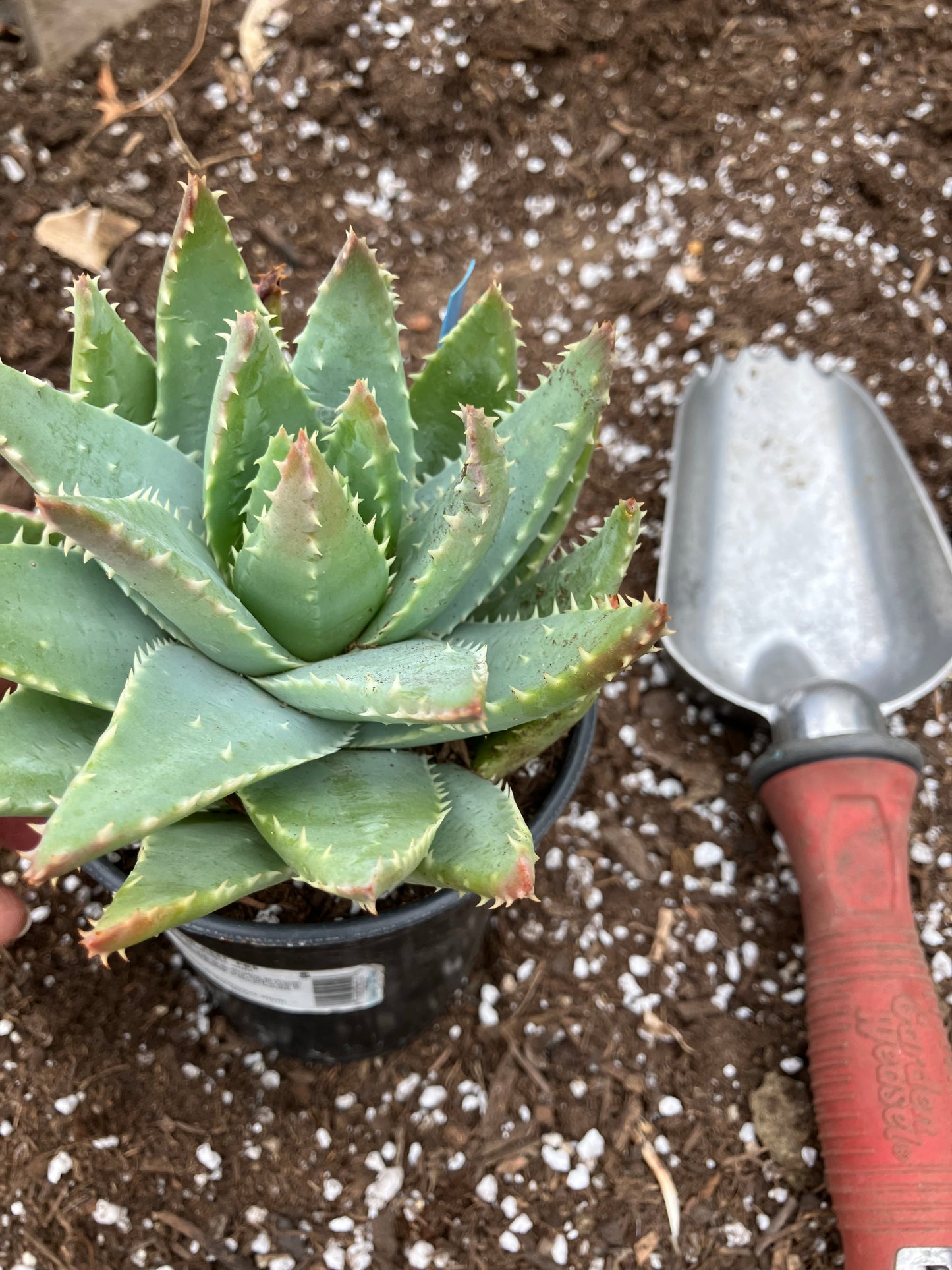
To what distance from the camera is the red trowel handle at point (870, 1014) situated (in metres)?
0.94

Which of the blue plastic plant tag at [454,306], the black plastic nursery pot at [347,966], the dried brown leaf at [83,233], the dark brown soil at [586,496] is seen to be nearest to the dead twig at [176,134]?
the dark brown soil at [586,496]

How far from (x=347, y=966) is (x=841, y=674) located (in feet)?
2.30

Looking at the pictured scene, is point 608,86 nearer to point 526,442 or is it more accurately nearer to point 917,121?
point 917,121

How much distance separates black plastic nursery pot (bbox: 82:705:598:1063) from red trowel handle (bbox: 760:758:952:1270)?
0.95 ft

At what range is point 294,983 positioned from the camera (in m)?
0.94

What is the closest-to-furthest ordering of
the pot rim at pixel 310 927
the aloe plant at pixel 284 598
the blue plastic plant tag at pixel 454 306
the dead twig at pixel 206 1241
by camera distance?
the aloe plant at pixel 284 598
the pot rim at pixel 310 927
the blue plastic plant tag at pixel 454 306
the dead twig at pixel 206 1241

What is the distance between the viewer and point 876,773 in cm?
107

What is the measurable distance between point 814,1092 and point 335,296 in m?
0.90

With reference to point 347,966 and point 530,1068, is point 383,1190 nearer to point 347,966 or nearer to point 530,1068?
point 530,1068

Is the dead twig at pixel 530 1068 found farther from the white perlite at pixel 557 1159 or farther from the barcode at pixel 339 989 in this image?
the barcode at pixel 339 989

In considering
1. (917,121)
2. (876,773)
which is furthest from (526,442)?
(917,121)

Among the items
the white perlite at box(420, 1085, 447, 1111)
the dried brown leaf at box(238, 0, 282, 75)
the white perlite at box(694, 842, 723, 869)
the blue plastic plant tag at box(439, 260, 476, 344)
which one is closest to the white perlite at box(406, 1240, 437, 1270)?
the white perlite at box(420, 1085, 447, 1111)

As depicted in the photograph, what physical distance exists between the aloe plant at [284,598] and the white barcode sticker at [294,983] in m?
0.26

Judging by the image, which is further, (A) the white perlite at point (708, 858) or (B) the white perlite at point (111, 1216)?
(A) the white perlite at point (708, 858)
